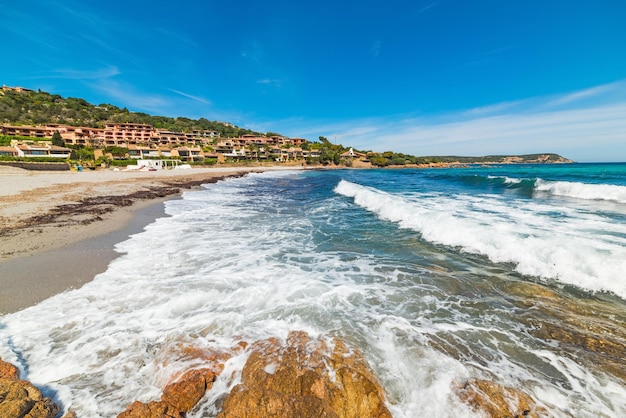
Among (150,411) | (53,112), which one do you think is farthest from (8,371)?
(53,112)

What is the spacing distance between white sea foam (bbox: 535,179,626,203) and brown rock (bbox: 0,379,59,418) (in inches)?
1074

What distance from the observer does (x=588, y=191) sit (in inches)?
760

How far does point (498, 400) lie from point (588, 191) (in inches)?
995

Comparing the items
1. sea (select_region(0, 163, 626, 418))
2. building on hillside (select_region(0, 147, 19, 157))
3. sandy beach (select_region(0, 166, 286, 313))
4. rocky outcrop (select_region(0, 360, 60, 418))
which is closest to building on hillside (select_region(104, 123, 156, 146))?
building on hillside (select_region(0, 147, 19, 157))

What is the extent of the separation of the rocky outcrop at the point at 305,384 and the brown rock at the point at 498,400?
1.10 meters

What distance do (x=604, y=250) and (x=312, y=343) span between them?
349 inches

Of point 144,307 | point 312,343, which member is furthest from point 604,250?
point 144,307

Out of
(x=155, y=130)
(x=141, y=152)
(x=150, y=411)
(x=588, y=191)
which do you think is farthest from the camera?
(x=155, y=130)

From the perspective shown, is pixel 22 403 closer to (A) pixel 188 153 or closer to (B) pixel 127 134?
(A) pixel 188 153

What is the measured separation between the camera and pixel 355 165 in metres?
113

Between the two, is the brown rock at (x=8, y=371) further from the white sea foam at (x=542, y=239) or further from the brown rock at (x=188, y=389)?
the white sea foam at (x=542, y=239)

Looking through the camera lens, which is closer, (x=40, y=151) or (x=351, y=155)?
(x=40, y=151)

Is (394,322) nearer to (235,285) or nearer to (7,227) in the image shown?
(235,285)

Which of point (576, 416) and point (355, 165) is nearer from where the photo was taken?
point (576, 416)
